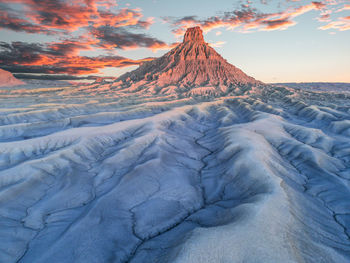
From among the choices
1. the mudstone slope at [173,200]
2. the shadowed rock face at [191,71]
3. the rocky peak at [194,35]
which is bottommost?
the mudstone slope at [173,200]

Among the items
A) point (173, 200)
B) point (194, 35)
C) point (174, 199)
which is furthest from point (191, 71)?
point (173, 200)

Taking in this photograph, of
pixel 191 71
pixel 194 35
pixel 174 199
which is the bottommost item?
pixel 174 199

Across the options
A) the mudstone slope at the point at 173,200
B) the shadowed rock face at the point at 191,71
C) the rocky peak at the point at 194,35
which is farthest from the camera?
the rocky peak at the point at 194,35

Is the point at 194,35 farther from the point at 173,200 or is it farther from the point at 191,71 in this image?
the point at 173,200

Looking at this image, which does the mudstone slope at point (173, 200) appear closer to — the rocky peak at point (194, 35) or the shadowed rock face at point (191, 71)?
the shadowed rock face at point (191, 71)

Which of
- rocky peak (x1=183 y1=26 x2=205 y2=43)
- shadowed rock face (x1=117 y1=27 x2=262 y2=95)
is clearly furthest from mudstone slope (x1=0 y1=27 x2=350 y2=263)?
rocky peak (x1=183 y1=26 x2=205 y2=43)

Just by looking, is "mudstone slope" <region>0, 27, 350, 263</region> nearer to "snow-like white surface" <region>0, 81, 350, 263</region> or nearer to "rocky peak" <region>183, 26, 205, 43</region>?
"snow-like white surface" <region>0, 81, 350, 263</region>

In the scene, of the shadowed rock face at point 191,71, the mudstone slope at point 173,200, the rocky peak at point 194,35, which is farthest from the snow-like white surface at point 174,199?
the rocky peak at point 194,35

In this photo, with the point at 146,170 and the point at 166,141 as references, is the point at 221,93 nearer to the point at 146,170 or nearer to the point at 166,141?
the point at 166,141

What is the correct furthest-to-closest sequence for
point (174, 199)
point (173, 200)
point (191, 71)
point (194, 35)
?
point (194, 35), point (191, 71), point (174, 199), point (173, 200)
